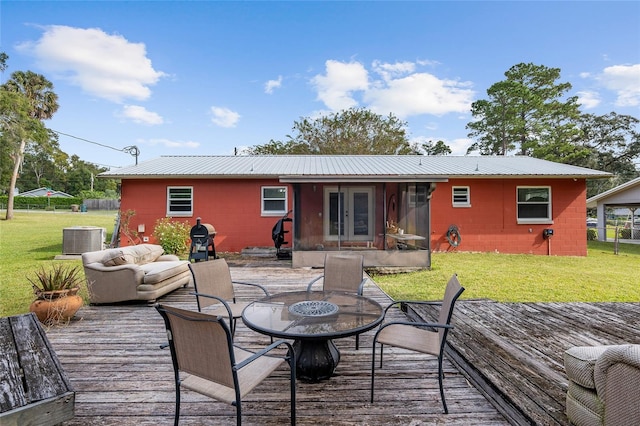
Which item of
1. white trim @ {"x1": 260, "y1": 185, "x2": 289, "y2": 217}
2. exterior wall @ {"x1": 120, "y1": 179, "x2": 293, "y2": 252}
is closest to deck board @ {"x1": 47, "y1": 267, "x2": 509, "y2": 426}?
exterior wall @ {"x1": 120, "y1": 179, "x2": 293, "y2": 252}

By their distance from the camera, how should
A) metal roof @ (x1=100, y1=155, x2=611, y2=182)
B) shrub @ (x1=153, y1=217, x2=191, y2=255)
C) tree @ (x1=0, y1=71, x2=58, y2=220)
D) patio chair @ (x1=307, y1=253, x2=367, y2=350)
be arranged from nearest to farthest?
patio chair @ (x1=307, y1=253, x2=367, y2=350)
shrub @ (x1=153, y1=217, x2=191, y2=255)
metal roof @ (x1=100, y1=155, x2=611, y2=182)
tree @ (x1=0, y1=71, x2=58, y2=220)

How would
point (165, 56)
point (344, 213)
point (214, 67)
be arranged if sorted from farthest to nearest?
point (214, 67) < point (165, 56) < point (344, 213)

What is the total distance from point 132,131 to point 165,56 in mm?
16927

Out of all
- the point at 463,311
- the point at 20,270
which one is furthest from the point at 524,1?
the point at 20,270

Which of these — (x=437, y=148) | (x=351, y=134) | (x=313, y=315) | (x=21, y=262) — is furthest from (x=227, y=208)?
(x=437, y=148)

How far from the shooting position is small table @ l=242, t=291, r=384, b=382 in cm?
228

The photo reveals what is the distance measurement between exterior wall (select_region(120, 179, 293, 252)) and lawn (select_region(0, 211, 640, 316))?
3331 millimetres

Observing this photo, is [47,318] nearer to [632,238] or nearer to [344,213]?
[344,213]

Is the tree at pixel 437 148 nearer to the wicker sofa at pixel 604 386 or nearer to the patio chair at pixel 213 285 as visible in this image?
the patio chair at pixel 213 285

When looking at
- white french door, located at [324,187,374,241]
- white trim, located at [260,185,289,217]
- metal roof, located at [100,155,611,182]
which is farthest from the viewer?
white trim, located at [260,185,289,217]

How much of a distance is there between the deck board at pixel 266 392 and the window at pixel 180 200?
25.8 ft

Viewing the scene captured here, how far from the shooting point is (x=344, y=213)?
27.2ft

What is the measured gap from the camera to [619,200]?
15.3m

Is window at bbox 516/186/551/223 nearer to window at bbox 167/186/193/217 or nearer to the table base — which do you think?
the table base
